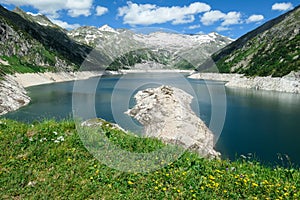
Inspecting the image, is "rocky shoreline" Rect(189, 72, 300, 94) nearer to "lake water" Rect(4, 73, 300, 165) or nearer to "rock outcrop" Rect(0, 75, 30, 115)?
"lake water" Rect(4, 73, 300, 165)

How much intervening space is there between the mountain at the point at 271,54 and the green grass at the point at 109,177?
88501 mm

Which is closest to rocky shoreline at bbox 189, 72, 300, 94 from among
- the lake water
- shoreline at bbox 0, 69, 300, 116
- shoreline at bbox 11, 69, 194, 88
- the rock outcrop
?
shoreline at bbox 0, 69, 300, 116

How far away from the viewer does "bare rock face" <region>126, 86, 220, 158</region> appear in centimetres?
2467

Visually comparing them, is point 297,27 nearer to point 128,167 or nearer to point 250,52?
point 250,52

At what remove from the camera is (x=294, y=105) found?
55438mm

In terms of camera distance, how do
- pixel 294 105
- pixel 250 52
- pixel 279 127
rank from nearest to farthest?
pixel 279 127 < pixel 294 105 < pixel 250 52

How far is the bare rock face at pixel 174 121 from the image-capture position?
2467 centimetres

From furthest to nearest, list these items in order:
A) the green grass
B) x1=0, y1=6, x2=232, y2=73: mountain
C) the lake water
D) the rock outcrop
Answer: the rock outcrop, the lake water, x1=0, y1=6, x2=232, y2=73: mountain, the green grass

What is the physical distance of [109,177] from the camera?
6734 mm

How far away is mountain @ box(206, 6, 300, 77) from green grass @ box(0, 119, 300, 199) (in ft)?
290

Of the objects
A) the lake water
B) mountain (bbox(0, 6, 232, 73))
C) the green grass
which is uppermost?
mountain (bbox(0, 6, 232, 73))

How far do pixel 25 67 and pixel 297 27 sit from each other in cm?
13251

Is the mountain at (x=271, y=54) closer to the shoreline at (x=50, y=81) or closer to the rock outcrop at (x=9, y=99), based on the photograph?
the shoreline at (x=50, y=81)

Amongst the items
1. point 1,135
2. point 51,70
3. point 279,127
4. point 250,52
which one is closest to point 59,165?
point 1,135
